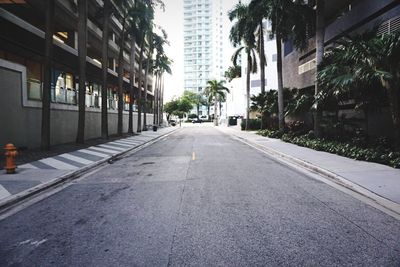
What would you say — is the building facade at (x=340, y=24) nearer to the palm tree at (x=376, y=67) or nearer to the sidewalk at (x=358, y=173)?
the palm tree at (x=376, y=67)

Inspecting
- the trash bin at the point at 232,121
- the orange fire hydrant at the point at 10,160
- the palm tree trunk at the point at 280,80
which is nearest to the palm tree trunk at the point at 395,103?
the palm tree trunk at the point at 280,80

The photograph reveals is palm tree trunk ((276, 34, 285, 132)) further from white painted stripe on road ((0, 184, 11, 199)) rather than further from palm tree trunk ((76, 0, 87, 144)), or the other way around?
white painted stripe on road ((0, 184, 11, 199))

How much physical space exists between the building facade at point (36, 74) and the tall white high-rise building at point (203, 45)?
145 metres

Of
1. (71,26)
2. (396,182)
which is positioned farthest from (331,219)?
(71,26)

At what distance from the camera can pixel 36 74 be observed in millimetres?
21703

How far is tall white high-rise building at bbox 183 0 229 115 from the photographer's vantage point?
17312cm

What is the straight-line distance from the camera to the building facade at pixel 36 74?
1393 cm

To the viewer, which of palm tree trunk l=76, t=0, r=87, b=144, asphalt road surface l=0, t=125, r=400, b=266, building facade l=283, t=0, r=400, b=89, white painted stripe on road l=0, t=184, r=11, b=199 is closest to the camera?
asphalt road surface l=0, t=125, r=400, b=266

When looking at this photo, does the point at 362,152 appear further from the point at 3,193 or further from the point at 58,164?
the point at 3,193

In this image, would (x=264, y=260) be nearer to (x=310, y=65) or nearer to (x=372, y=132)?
(x=372, y=132)

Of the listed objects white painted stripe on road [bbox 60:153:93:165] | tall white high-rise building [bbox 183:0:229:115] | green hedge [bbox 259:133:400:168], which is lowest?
white painted stripe on road [bbox 60:153:93:165]

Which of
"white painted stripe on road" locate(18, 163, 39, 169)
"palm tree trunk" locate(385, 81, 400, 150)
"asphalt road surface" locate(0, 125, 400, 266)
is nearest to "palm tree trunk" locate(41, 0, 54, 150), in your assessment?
"white painted stripe on road" locate(18, 163, 39, 169)

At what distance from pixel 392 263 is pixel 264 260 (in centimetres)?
153

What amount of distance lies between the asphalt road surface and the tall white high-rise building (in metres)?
163
